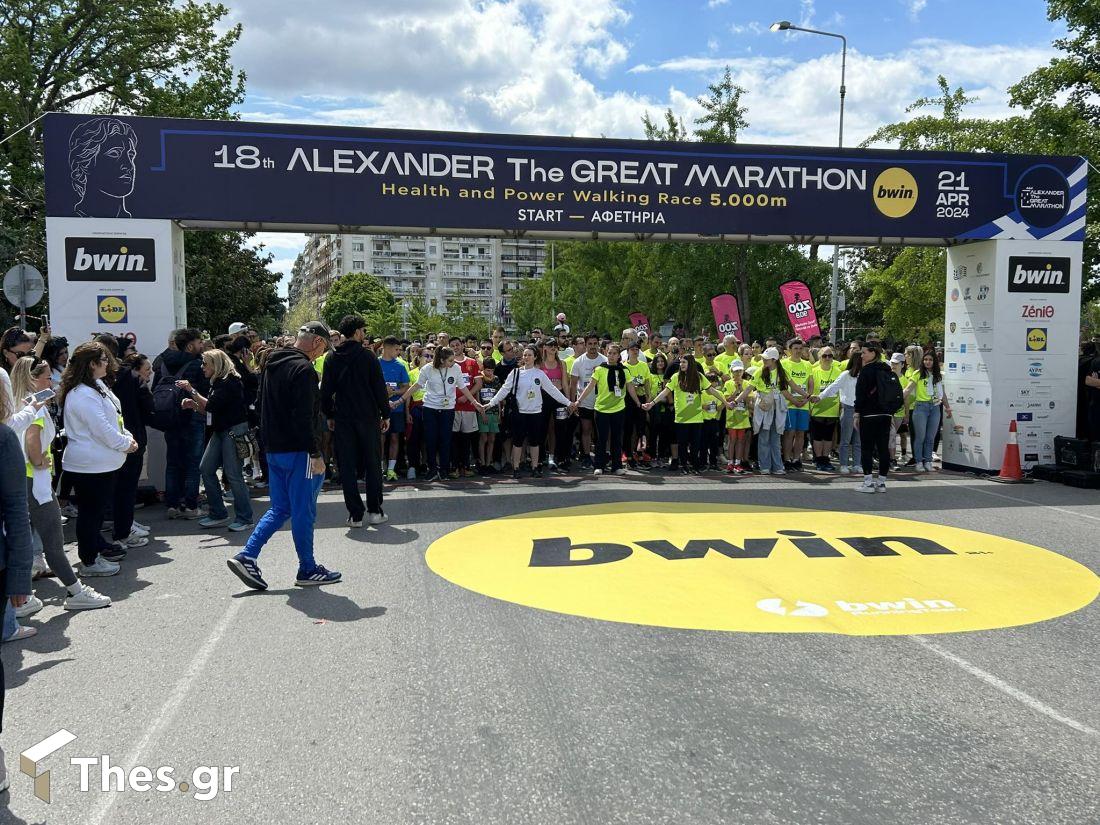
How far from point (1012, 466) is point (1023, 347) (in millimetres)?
2013

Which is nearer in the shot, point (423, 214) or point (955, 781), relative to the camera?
point (955, 781)

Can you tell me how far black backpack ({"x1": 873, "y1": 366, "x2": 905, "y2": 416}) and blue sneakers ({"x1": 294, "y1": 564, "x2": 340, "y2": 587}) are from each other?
7.56 metres

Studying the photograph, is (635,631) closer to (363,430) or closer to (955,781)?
(955,781)

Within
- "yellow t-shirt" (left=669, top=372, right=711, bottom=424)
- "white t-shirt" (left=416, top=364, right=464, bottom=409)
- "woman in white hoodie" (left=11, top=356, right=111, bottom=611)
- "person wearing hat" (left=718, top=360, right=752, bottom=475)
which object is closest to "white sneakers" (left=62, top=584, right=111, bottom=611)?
"woman in white hoodie" (left=11, top=356, right=111, bottom=611)

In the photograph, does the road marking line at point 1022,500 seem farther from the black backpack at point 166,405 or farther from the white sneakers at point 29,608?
the white sneakers at point 29,608

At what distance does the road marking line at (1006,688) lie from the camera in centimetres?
413

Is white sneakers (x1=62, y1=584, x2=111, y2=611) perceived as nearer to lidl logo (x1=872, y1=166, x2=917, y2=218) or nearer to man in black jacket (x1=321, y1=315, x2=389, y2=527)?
man in black jacket (x1=321, y1=315, x2=389, y2=527)

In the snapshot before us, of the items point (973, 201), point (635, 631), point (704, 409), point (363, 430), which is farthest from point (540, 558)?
point (973, 201)

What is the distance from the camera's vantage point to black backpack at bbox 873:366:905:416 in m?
10.8

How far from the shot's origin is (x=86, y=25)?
25484 millimetres

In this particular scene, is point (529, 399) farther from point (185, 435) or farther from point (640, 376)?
point (185, 435)

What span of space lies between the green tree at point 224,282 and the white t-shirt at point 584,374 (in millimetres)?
17604

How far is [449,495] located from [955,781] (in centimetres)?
805

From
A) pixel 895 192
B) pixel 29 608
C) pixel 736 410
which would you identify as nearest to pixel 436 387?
pixel 736 410
